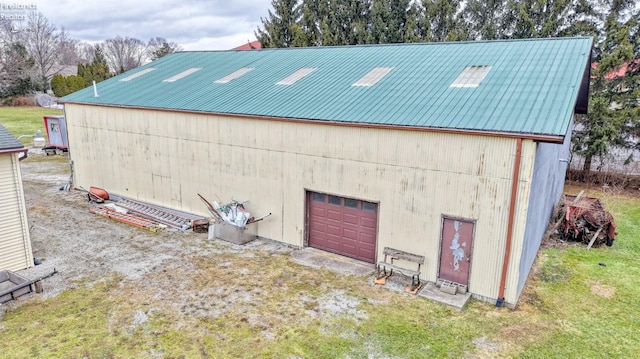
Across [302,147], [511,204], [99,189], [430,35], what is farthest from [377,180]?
[430,35]

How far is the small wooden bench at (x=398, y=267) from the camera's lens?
1082cm

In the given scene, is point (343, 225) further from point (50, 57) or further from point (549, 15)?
point (50, 57)

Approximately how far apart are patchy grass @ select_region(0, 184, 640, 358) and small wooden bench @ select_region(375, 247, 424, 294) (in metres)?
0.52

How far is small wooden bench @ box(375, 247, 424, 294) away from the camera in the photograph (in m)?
10.8

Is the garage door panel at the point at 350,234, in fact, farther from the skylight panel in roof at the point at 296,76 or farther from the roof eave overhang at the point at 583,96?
the roof eave overhang at the point at 583,96

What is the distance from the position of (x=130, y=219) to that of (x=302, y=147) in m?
7.71

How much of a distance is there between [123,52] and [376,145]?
319 ft

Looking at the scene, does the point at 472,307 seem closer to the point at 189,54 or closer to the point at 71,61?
the point at 189,54

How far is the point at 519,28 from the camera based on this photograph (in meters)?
24.4

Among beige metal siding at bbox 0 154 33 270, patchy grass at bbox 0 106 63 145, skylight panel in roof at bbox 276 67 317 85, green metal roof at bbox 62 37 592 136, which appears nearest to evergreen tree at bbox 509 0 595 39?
green metal roof at bbox 62 37 592 136

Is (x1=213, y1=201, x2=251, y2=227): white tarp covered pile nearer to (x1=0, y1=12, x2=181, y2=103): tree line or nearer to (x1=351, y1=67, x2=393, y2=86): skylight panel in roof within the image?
(x1=351, y1=67, x2=393, y2=86): skylight panel in roof

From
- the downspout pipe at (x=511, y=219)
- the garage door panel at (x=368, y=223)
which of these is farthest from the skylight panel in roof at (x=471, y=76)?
the garage door panel at (x=368, y=223)

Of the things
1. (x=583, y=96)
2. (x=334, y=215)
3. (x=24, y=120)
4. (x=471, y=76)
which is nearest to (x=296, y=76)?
(x=334, y=215)

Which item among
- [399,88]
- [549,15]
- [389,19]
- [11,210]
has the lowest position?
[11,210]
